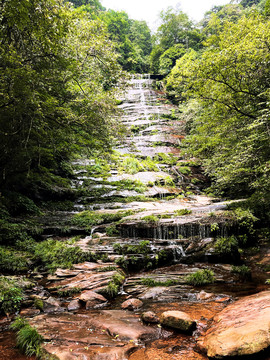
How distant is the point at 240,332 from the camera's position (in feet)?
8.38

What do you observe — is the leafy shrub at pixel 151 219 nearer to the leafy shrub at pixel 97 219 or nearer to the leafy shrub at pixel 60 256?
the leafy shrub at pixel 97 219

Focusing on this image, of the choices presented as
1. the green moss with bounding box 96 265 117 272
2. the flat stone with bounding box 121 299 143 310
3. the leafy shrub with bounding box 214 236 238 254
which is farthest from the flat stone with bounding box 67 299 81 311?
the leafy shrub with bounding box 214 236 238 254

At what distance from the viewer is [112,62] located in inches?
362

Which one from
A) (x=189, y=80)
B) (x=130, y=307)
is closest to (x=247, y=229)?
(x=130, y=307)

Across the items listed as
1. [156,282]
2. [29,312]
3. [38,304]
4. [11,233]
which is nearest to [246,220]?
[156,282]

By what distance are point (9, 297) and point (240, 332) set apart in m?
4.28

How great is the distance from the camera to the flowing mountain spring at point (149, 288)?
281cm

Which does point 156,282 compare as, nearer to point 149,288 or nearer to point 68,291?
point 149,288

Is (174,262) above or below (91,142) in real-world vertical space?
below

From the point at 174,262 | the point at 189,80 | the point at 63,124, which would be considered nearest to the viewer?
the point at 174,262

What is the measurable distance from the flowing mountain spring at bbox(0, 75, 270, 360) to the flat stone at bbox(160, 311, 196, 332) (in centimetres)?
2

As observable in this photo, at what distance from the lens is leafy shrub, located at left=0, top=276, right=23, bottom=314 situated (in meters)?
4.02

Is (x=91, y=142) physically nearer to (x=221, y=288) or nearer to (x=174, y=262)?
(x=174, y=262)

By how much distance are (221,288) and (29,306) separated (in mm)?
4557
